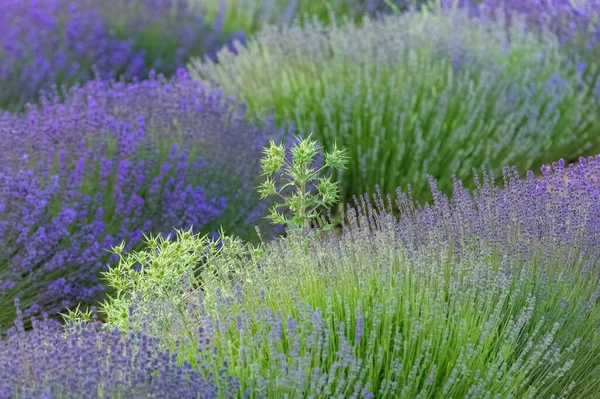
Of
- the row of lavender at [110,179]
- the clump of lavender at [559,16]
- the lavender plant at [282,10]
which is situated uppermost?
the clump of lavender at [559,16]

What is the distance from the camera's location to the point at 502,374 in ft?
8.80

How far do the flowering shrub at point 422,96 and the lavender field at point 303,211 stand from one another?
20 mm

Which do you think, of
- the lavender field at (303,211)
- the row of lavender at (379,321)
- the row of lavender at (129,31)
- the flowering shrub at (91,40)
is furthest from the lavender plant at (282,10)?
the row of lavender at (379,321)

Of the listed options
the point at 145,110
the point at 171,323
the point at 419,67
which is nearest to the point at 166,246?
the point at 171,323

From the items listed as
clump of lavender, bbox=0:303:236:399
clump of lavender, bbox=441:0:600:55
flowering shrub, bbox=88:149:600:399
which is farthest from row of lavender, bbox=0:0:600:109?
clump of lavender, bbox=0:303:236:399

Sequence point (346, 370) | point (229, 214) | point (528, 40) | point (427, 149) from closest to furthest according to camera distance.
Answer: point (346, 370)
point (229, 214)
point (427, 149)
point (528, 40)

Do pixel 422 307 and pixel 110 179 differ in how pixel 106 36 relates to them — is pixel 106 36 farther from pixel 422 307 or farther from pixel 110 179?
pixel 422 307

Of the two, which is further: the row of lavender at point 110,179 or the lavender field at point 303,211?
the row of lavender at point 110,179

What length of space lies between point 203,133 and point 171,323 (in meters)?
1.98

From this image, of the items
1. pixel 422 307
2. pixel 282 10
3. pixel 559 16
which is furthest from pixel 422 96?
pixel 282 10

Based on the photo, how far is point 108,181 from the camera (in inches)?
166

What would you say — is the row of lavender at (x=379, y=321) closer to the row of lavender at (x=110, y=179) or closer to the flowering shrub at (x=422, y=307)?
the flowering shrub at (x=422, y=307)

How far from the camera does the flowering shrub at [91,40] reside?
6.52 metres

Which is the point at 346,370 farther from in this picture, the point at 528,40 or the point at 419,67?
the point at 528,40
